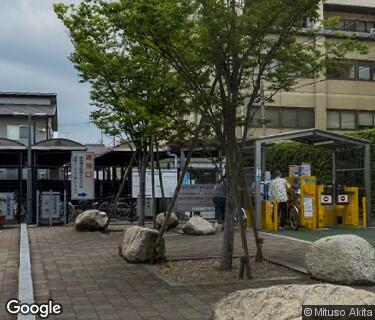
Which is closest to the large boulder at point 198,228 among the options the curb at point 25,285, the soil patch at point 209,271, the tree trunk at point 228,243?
the soil patch at point 209,271

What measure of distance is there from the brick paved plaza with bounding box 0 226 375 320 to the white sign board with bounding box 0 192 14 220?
7.14 m

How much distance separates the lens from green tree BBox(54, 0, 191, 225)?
1312 centimetres

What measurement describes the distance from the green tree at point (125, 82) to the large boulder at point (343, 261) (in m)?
3.89

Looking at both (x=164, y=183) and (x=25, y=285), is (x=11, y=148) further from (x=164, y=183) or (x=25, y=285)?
(x=25, y=285)

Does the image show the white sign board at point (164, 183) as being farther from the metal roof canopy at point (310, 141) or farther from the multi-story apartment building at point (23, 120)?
the multi-story apartment building at point (23, 120)

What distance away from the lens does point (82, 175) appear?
73.2ft

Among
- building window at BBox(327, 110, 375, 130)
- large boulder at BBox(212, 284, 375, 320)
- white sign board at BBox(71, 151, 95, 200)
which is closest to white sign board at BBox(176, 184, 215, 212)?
white sign board at BBox(71, 151, 95, 200)

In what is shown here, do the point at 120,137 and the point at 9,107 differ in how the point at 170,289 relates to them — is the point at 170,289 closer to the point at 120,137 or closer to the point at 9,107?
the point at 120,137

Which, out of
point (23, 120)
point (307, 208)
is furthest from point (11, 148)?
point (23, 120)

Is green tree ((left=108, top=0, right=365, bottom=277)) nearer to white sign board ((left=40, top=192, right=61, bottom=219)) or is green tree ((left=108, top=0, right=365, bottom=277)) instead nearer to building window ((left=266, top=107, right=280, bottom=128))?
white sign board ((left=40, top=192, right=61, bottom=219))

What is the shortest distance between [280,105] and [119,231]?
76.1 feet

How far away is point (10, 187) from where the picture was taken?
85.4 ft

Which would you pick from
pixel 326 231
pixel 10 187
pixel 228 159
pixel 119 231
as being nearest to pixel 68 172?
pixel 10 187

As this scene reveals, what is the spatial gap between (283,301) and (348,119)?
37.5m
